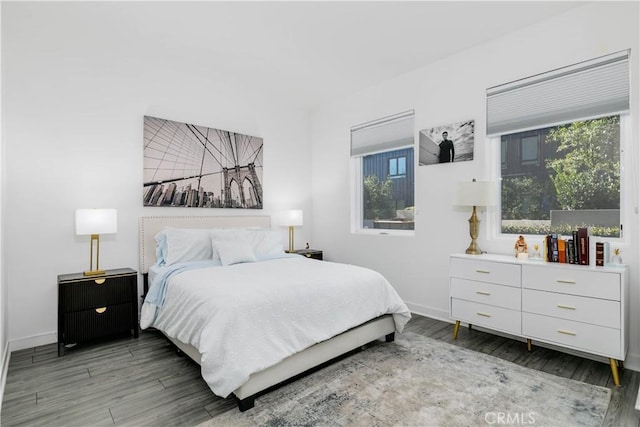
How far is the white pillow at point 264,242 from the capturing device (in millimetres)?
3840

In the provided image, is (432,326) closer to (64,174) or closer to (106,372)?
(106,372)

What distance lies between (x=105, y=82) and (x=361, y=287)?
3.20 meters

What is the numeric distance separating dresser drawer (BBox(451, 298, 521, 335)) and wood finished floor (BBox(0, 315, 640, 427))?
21 cm

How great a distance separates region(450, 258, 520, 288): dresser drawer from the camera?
2.83 meters

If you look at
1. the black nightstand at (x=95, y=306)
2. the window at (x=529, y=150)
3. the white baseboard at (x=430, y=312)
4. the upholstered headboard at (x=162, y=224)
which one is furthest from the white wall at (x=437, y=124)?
the black nightstand at (x=95, y=306)

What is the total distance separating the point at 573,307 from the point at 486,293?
62cm

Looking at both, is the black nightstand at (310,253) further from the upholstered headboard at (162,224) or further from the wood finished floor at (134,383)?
the wood finished floor at (134,383)

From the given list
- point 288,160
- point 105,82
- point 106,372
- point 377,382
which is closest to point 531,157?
point 377,382

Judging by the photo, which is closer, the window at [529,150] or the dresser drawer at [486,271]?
the dresser drawer at [486,271]

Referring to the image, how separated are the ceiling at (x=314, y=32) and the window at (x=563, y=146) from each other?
23.7 inches

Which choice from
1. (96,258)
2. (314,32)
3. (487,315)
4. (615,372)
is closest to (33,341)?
(96,258)

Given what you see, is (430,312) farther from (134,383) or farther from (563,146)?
(134,383)

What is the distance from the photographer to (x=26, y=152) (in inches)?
120

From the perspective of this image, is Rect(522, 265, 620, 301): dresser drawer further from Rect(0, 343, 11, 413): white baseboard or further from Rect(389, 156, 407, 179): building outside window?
Rect(0, 343, 11, 413): white baseboard
